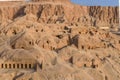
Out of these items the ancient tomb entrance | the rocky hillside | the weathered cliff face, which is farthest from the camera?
the weathered cliff face

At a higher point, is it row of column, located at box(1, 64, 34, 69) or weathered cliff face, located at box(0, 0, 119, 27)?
weathered cliff face, located at box(0, 0, 119, 27)

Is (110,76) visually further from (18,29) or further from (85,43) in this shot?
(18,29)

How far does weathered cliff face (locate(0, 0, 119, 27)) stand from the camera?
7797 centimetres

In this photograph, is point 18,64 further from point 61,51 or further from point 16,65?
point 61,51

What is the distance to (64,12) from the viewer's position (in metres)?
79.8

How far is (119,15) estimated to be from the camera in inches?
3563

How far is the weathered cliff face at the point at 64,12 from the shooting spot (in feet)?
256

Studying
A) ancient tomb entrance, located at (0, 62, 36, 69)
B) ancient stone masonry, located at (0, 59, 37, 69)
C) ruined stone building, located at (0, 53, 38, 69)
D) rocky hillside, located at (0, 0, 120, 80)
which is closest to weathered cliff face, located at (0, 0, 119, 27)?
rocky hillside, located at (0, 0, 120, 80)

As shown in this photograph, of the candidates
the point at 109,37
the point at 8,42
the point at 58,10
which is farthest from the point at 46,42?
the point at 58,10

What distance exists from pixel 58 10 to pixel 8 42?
133ft

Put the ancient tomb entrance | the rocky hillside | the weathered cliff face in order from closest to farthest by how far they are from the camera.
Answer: the rocky hillside → the ancient tomb entrance → the weathered cliff face

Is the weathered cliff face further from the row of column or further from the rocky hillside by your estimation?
the row of column

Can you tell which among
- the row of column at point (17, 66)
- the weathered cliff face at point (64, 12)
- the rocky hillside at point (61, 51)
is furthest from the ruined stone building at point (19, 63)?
the weathered cliff face at point (64, 12)

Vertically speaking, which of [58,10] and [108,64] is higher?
[58,10]
